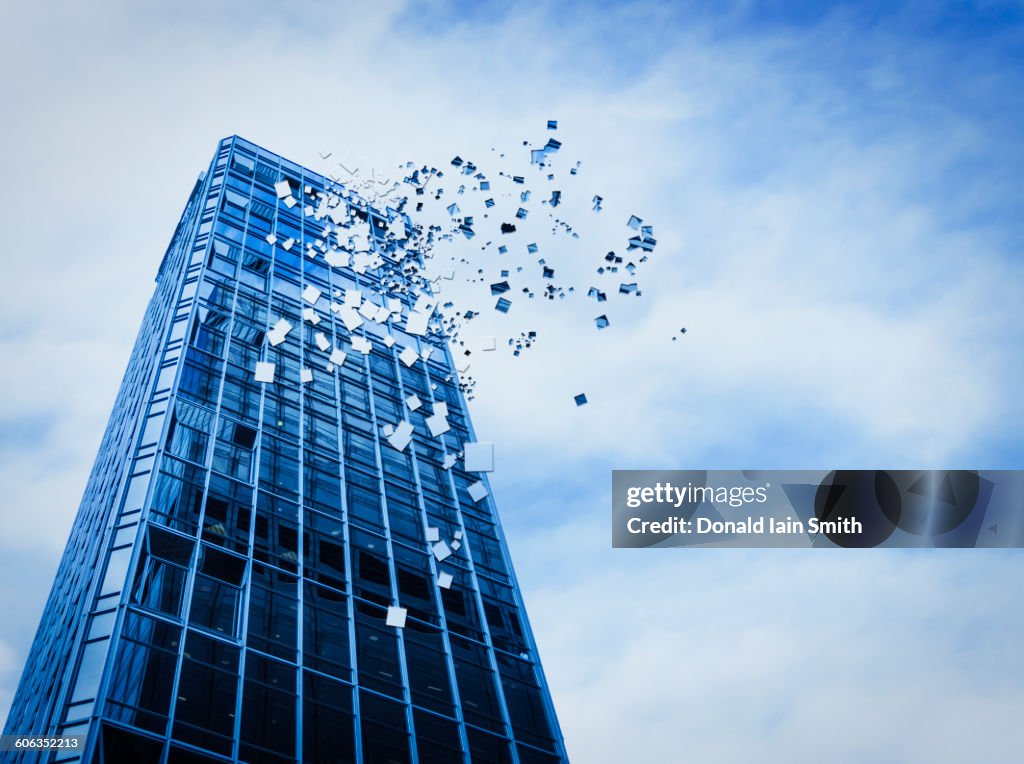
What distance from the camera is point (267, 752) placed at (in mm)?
13336

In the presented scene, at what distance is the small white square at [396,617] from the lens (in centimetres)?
1646

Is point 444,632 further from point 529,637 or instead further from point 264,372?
point 264,372

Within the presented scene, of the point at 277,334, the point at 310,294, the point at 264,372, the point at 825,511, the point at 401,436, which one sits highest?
the point at 310,294

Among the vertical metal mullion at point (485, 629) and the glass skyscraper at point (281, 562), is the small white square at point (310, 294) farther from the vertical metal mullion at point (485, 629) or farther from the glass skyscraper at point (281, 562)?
the vertical metal mullion at point (485, 629)

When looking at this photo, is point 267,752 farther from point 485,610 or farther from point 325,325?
point 325,325

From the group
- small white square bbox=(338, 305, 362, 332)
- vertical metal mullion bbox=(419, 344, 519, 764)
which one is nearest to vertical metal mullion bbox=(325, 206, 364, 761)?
small white square bbox=(338, 305, 362, 332)

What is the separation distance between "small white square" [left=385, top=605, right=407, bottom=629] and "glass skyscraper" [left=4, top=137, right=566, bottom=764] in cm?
4

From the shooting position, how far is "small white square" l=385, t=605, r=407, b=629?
1646 centimetres

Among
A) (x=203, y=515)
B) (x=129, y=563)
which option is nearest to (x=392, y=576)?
(x=203, y=515)

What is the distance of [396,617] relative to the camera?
54.7ft

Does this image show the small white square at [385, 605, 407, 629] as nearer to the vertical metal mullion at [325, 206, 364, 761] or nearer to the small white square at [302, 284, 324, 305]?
the vertical metal mullion at [325, 206, 364, 761]

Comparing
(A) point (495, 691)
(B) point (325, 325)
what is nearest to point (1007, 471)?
(A) point (495, 691)

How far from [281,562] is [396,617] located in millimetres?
2298

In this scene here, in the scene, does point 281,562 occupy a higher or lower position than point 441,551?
lower
